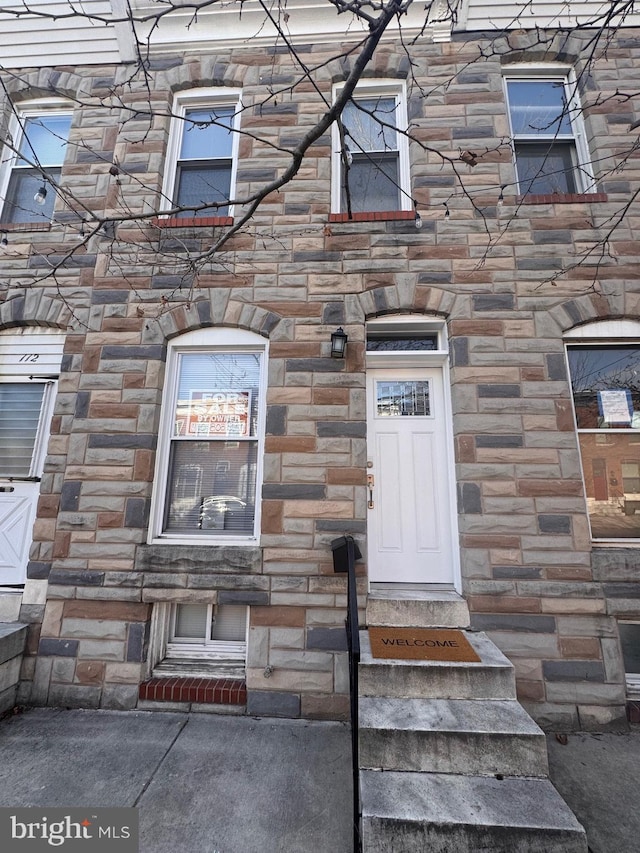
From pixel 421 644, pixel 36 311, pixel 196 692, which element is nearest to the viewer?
pixel 421 644

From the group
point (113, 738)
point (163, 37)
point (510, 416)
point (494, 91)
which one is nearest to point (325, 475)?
point (510, 416)

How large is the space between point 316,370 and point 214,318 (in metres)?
1.24

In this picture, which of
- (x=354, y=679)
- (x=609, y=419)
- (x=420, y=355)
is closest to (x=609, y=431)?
(x=609, y=419)

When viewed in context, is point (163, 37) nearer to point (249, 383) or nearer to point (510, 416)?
point (249, 383)

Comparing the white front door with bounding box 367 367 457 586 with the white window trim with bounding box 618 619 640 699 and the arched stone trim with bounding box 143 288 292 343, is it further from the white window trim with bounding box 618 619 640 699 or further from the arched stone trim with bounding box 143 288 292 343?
the white window trim with bounding box 618 619 640 699

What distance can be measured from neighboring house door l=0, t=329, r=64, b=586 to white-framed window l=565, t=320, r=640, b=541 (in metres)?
5.60

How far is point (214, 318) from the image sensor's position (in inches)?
168

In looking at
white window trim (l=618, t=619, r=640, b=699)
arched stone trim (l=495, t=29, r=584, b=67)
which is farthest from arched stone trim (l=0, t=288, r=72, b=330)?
white window trim (l=618, t=619, r=640, b=699)

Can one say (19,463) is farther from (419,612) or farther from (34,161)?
(419,612)

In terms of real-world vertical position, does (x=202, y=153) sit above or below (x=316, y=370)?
above

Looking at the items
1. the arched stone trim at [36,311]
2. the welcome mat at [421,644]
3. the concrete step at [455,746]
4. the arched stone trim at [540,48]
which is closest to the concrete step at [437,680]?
the welcome mat at [421,644]

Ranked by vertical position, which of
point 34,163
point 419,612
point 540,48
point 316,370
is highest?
point 540,48

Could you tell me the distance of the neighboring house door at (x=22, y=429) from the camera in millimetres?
4160

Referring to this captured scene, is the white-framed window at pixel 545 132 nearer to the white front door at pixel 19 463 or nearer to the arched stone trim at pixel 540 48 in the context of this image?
the arched stone trim at pixel 540 48
